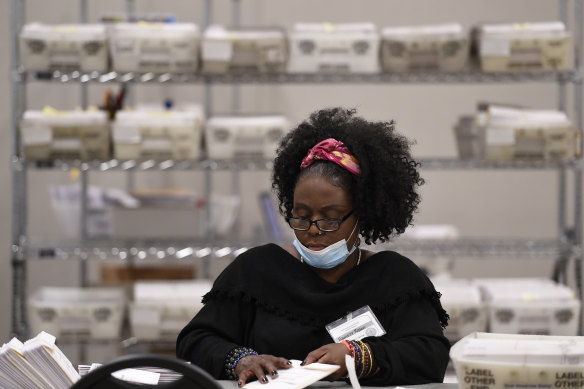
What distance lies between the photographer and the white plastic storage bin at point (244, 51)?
3787 millimetres

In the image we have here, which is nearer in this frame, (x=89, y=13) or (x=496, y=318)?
(x=496, y=318)

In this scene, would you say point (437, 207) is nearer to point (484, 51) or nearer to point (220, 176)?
point (220, 176)

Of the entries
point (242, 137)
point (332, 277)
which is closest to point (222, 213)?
point (242, 137)

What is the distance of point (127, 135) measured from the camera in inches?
148

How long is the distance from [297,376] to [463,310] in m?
2.06

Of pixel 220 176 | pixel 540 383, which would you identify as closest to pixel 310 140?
pixel 540 383

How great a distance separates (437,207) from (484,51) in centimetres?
190

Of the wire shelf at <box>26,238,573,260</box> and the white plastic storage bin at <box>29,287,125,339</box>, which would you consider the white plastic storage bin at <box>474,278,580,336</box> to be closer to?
the wire shelf at <box>26,238,573,260</box>

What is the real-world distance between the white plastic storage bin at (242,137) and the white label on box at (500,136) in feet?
2.79

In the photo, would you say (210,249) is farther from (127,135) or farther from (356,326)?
(356,326)

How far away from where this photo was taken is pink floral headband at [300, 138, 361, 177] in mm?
2033

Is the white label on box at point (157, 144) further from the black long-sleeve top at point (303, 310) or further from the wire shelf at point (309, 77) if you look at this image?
the black long-sleeve top at point (303, 310)

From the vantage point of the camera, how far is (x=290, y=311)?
6.61ft

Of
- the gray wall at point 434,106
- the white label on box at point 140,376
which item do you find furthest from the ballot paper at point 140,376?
the gray wall at point 434,106
